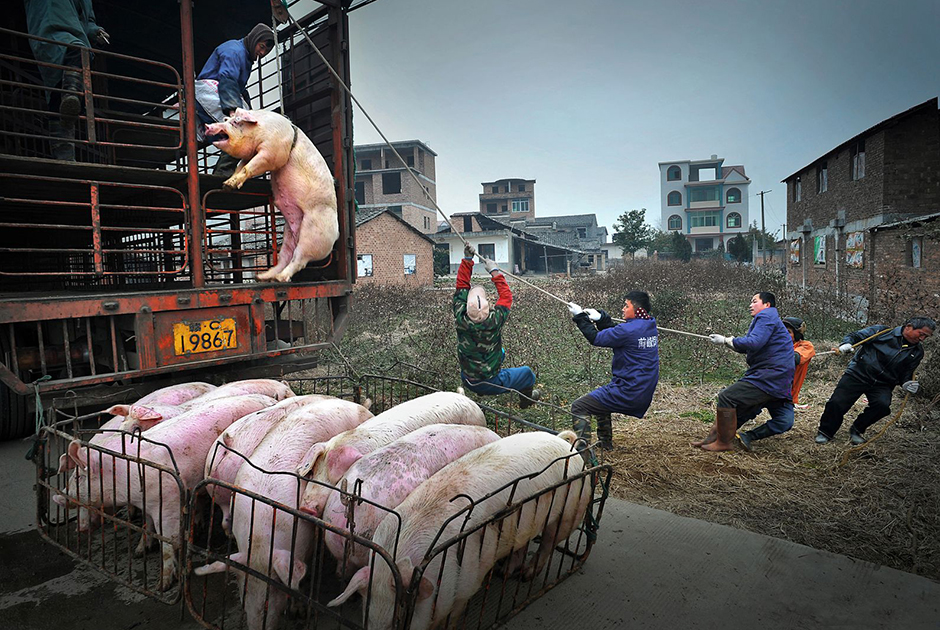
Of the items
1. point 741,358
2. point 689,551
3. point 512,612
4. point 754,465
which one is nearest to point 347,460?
point 512,612

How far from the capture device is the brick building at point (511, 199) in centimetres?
6000

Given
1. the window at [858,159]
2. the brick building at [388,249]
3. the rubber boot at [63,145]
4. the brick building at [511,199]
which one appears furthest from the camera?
the brick building at [511,199]

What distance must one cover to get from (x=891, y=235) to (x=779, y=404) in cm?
1142

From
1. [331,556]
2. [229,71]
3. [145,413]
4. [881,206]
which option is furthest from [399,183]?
[331,556]

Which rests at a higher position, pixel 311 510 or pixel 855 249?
pixel 855 249

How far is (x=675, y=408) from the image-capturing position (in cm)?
692

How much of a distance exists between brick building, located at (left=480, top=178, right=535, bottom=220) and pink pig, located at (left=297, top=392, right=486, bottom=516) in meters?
56.7

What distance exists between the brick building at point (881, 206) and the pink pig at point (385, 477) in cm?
1182

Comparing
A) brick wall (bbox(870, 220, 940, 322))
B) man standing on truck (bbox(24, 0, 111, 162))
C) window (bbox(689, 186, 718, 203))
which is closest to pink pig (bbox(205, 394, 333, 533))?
man standing on truck (bbox(24, 0, 111, 162))

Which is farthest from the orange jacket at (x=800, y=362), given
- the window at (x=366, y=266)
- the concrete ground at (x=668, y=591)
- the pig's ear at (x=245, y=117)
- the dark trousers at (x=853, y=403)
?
the window at (x=366, y=266)

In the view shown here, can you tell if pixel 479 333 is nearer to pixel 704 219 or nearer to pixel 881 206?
pixel 881 206

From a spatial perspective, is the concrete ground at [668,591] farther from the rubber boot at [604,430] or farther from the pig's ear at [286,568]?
the rubber boot at [604,430]

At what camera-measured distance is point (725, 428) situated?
5289 millimetres

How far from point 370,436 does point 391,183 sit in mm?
40036
